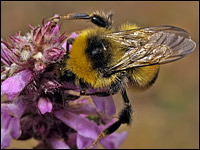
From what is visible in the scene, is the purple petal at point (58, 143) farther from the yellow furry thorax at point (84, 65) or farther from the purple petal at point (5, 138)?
the yellow furry thorax at point (84, 65)

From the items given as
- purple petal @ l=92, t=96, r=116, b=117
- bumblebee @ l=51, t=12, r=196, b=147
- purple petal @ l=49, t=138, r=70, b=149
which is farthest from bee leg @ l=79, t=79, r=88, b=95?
purple petal @ l=49, t=138, r=70, b=149

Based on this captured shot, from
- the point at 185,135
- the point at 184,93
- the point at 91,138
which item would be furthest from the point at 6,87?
the point at 184,93

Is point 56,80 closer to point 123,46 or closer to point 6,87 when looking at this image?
point 6,87

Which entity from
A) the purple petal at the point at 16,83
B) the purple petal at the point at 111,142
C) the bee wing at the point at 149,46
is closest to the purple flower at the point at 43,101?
the purple petal at the point at 16,83

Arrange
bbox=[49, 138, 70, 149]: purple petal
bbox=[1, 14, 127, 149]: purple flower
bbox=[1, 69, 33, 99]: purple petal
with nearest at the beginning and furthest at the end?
1. bbox=[1, 69, 33, 99]: purple petal
2. bbox=[1, 14, 127, 149]: purple flower
3. bbox=[49, 138, 70, 149]: purple petal

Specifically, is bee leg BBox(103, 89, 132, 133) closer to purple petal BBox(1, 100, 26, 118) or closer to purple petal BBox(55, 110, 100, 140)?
purple petal BBox(55, 110, 100, 140)

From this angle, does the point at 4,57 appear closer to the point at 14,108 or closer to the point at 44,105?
the point at 14,108

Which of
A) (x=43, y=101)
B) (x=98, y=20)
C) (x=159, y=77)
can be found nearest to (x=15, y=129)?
(x=43, y=101)

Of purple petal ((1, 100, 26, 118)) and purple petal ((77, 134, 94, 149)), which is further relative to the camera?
purple petal ((77, 134, 94, 149))
